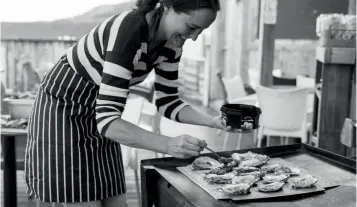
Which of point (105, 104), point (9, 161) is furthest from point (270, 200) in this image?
point (9, 161)

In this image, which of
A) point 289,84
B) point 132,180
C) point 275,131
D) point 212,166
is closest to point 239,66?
point 289,84

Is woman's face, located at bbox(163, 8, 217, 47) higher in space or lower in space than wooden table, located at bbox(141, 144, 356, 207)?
higher

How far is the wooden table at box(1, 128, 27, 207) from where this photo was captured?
2.37 meters

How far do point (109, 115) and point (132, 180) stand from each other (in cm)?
253

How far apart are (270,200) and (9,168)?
1619mm

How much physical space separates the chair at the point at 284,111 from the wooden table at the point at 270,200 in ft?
6.35

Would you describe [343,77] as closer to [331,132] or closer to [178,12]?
[331,132]

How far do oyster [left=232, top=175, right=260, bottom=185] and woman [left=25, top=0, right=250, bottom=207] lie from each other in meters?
0.18

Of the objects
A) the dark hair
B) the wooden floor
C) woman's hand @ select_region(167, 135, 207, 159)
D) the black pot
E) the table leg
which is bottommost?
the wooden floor

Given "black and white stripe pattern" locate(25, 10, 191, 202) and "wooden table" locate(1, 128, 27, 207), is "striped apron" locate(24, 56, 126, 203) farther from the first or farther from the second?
"wooden table" locate(1, 128, 27, 207)

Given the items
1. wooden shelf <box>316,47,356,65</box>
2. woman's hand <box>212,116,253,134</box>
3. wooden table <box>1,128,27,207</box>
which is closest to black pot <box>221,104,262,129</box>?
woman's hand <box>212,116,253,134</box>

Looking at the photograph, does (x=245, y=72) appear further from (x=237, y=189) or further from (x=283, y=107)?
(x=237, y=189)

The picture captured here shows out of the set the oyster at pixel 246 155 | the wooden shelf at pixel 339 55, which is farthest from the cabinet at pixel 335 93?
the oyster at pixel 246 155

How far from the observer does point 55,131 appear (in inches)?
62.7
